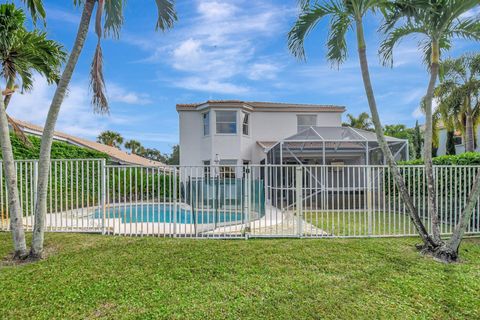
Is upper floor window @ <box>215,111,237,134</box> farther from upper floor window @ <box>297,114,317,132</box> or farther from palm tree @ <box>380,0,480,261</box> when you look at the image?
palm tree @ <box>380,0,480,261</box>

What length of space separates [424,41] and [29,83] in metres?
13.2

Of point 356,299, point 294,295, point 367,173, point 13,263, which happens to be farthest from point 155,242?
point 367,173

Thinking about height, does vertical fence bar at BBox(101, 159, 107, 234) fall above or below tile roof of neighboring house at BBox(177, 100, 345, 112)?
below

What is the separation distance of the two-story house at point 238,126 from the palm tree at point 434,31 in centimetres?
1300

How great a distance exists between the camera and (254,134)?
22.3m

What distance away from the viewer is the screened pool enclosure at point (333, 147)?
16.7 metres

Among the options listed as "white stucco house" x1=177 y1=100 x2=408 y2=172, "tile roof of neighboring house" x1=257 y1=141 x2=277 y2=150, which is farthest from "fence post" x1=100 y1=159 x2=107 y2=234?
"tile roof of neighboring house" x1=257 y1=141 x2=277 y2=150

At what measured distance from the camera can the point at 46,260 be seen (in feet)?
21.5

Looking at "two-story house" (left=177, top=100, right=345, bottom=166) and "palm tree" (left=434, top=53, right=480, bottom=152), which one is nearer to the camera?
"palm tree" (left=434, top=53, right=480, bottom=152)

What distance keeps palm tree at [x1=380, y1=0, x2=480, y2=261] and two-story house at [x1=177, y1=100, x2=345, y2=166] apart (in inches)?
512

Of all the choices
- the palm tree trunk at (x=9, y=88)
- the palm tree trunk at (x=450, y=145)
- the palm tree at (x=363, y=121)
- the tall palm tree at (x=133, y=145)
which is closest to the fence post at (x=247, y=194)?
the palm tree trunk at (x=9, y=88)

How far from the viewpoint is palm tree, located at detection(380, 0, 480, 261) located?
680cm

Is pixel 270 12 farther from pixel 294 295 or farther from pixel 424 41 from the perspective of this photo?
pixel 294 295

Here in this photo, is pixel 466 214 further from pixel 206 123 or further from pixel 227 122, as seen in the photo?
pixel 206 123
